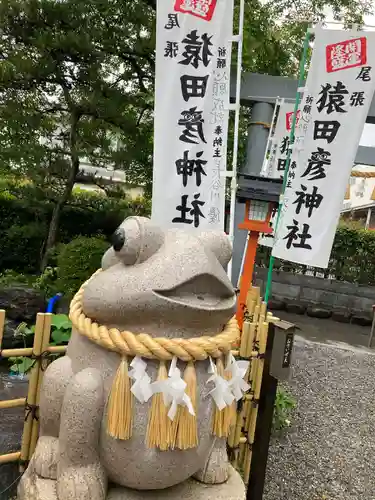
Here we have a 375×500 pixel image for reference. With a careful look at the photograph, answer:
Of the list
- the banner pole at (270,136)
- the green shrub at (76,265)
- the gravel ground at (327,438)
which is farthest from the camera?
the green shrub at (76,265)

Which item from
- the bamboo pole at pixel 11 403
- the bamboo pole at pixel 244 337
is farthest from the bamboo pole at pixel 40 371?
the bamboo pole at pixel 244 337

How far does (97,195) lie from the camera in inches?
433

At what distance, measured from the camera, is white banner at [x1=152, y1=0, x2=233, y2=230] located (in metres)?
4.18

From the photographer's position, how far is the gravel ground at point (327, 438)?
3.56m

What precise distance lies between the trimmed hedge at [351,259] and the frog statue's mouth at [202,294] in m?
9.37

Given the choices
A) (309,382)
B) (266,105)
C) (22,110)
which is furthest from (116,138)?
(309,382)

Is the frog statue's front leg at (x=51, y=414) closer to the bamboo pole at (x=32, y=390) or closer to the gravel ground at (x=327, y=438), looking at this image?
the bamboo pole at (x=32, y=390)

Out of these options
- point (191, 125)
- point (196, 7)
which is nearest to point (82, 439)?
point (191, 125)

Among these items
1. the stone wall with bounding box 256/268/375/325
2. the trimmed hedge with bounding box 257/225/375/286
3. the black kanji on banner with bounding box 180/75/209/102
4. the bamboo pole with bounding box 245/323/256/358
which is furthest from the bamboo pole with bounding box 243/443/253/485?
the trimmed hedge with bounding box 257/225/375/286

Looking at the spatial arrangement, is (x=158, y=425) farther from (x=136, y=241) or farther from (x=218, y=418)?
(x=136, y=241)

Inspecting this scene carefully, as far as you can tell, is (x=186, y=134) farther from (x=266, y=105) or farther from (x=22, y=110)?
(x=22, y=110)

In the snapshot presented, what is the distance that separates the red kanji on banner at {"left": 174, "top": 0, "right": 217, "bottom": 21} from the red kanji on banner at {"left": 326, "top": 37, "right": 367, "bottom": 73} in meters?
1.31

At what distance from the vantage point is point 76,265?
6.31m

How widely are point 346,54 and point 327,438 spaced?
376 cm
